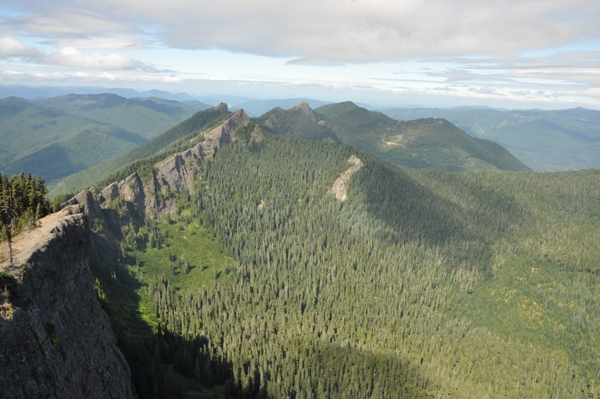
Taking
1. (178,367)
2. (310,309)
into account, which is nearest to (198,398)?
(178,367)

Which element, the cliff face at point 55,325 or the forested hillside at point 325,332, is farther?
the forested hillside at point 325,332

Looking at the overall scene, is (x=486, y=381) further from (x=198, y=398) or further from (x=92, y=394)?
(x=92, y=394)

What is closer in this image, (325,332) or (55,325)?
(55,325)

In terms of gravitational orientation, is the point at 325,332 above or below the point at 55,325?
below

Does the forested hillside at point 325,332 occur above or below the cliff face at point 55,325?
below

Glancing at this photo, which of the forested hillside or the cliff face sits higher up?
the cliff face

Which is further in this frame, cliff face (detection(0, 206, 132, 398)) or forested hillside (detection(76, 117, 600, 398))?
forested hillside (detection(76, 117, 600, 398))

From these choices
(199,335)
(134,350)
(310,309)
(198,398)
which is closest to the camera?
(134,350)

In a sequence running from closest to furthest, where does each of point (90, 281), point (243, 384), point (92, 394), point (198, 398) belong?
point (92, 394)
point (90, 281)
point (198, 398)
point (243, 384)
